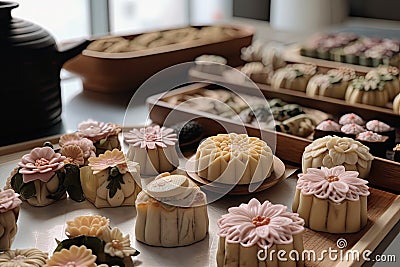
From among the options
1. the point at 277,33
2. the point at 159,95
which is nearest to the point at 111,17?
the point at 277,33

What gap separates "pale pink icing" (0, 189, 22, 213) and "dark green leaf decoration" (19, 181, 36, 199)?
0.09 meters

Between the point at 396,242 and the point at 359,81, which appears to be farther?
the point at 359,81

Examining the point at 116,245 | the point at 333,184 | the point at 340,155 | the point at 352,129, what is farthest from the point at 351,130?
the point at 116,245

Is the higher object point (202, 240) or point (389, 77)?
point (389, 77)

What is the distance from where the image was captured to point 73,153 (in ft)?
3.19

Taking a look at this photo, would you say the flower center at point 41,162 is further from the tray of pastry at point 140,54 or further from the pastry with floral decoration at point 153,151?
the tray of pastry at point 140,54

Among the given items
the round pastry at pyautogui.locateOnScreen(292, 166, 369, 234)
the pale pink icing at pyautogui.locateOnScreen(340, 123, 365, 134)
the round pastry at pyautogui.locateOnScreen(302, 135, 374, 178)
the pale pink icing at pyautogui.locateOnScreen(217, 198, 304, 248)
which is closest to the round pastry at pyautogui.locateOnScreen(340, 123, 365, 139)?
the pale pink icing at pyautogui.locateOnScreen(340, 123, 365, 134)

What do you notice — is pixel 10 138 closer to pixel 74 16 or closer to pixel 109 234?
pixel 109 234

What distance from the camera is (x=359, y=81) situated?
1.33 meters

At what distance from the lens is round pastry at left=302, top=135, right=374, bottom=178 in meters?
0.94

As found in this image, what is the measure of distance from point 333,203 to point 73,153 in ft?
1.37

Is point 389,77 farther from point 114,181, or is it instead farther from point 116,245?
point 116,245

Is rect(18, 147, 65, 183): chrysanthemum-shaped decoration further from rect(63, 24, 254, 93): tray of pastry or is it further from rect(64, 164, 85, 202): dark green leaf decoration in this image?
rect(63, 24, 254, 93): tray of pastry

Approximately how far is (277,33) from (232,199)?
1.34m
